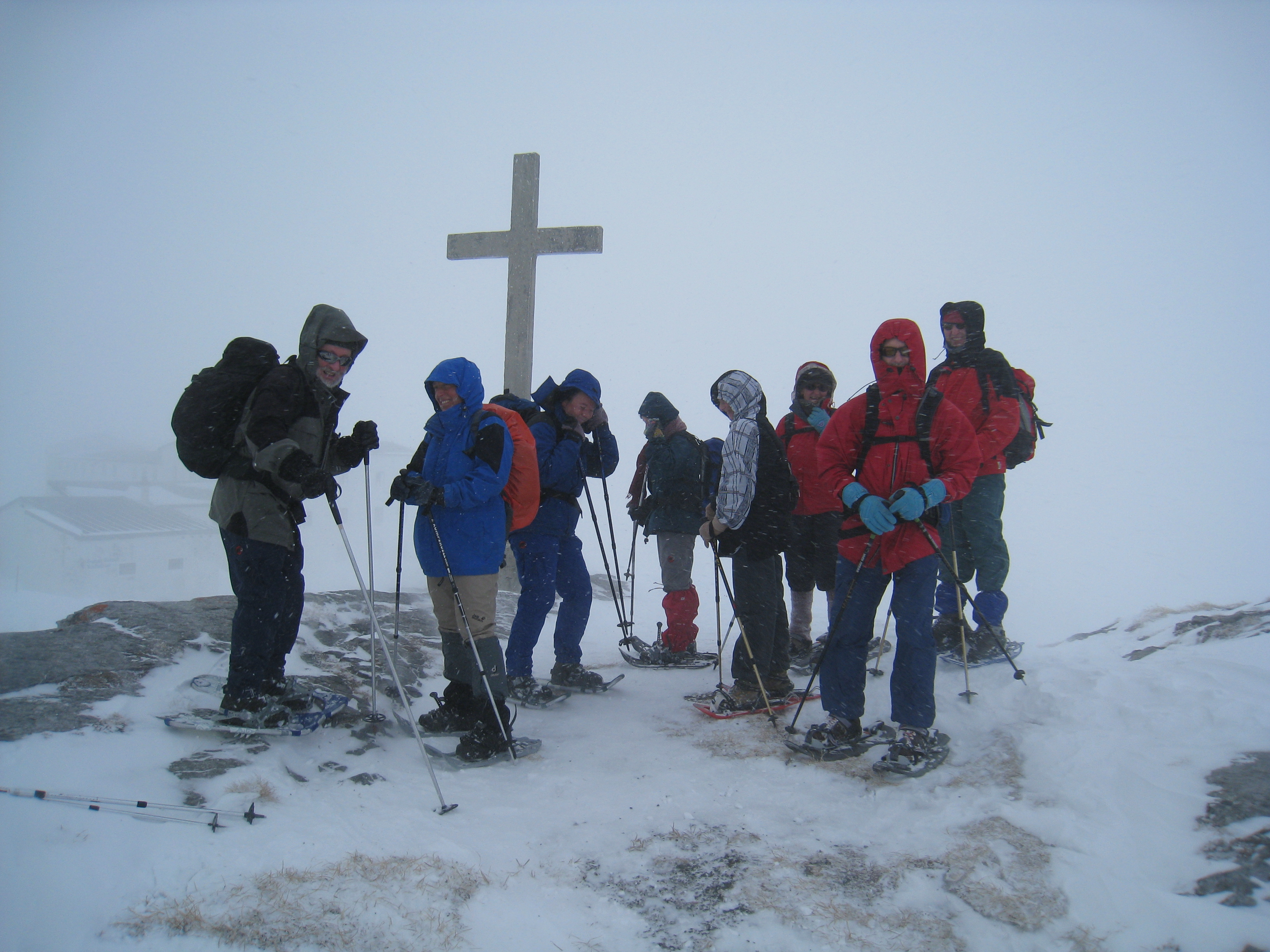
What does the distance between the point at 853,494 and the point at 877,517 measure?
0.22 meters

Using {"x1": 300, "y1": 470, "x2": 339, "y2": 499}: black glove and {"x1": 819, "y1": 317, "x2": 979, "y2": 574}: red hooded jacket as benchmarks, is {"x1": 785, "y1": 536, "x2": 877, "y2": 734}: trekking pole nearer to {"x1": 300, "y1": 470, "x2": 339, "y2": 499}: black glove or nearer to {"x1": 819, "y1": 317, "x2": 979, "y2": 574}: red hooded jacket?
{"x1": 819, "y1": 317, "x2": 979, "y2": 574}: red hooded jacket

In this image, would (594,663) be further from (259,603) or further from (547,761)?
(259,603)

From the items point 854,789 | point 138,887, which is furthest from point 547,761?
point 138,887

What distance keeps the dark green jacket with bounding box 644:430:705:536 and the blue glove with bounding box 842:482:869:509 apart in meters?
2.09

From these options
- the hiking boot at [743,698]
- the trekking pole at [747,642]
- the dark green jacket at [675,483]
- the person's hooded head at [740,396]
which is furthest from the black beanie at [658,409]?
the hiking boot at [743,698]

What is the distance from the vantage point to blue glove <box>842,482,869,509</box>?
3.46 m

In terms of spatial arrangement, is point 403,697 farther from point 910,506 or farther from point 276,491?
point 910,506

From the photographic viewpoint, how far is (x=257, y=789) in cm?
295

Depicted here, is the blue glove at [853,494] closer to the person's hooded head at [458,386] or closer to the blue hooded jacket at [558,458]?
the blue hooded jacket at [558,458]

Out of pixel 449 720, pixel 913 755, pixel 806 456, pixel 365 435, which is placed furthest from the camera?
pixel 806 456

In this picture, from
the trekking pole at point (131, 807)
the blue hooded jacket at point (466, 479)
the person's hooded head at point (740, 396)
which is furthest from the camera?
the person's hooded head at point (740, 396)

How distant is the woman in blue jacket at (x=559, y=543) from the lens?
4648 millimetres

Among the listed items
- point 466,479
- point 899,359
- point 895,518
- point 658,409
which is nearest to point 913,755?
point 895,518

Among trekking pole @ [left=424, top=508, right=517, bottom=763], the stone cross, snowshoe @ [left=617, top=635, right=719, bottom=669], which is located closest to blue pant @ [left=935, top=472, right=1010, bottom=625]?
snowshoe @ [left=617, top=635, right=719, bottom=669]
